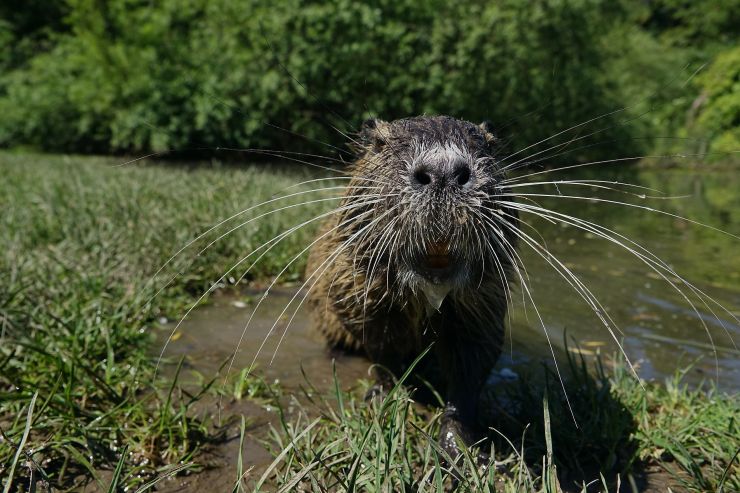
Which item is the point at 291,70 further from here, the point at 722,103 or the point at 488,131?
the point at 722,103

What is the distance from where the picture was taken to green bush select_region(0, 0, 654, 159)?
10891mm

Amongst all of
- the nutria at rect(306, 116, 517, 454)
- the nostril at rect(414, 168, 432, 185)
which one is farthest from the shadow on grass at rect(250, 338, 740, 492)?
the nostril at rect(414, 168, 432, 185)

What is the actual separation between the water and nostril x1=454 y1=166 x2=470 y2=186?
2.52ft

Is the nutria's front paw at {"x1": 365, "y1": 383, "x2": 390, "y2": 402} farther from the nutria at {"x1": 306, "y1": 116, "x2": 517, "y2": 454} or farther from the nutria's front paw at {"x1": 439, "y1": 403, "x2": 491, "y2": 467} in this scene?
the nutria's front paw at {"x1": 439, "y1": 403, "x2": 491, "y2": 467}

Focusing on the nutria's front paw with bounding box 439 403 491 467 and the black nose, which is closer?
the black nose

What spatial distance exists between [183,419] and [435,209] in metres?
1.18

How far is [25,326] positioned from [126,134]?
1035cm

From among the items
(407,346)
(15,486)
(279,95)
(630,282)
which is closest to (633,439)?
(407,346)

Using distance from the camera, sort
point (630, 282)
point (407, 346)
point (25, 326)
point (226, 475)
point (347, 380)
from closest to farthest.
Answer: point (226, 475) → point (407, 346) → point (25, 326) → point (347, 380) → point (630, 282)

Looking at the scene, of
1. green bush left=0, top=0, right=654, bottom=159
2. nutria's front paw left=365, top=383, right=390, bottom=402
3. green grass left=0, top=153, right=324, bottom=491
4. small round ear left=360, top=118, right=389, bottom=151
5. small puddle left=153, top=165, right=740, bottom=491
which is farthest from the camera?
green bush left=0, top=0, right=654, bottom=159

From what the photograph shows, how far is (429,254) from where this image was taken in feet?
6.58

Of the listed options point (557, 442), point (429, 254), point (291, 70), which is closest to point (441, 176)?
point (429, 254)

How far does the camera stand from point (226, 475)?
7.11ft

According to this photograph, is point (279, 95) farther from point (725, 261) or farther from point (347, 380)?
point (347, 380)
